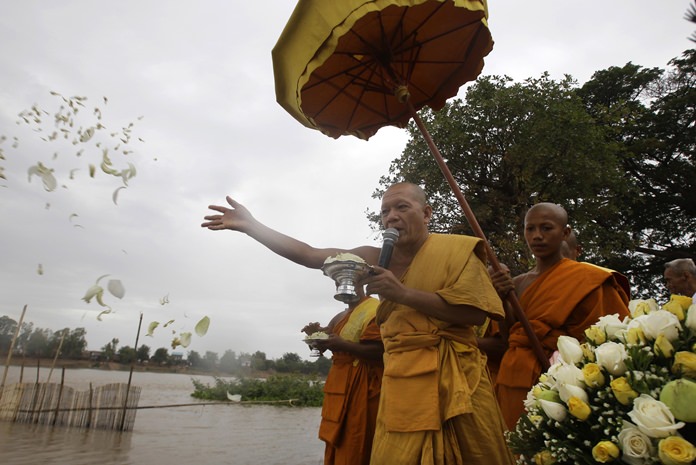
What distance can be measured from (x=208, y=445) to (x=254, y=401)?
953 cm

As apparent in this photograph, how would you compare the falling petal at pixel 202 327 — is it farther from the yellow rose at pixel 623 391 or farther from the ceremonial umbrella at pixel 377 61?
the yellow rose at pixel 623 391

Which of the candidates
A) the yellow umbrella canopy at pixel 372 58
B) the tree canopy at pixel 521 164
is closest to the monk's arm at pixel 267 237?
the yellow umbrella canopy at pixel 372 58

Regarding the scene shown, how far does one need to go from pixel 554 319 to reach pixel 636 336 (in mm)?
1751

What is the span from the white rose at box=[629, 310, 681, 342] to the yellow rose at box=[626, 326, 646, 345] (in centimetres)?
1

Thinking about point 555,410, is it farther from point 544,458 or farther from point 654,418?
point 654,418

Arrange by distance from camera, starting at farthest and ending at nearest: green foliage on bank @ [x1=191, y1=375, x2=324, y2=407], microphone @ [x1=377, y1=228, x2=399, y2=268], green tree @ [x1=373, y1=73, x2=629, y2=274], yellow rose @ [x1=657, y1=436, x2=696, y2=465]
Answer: green foliage on bank @ [x1=191, y1=375, x2=324, y2=407] < green tree @ [x1=373, y1=73, x2=629, y2=274] < microphone @ [x1=377, y1=228, x2=399, y2=268] < yellow rose @ [x1=657, y1=436, x2=696, y2=465]

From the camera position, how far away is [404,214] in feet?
9.22

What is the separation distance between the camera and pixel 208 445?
A: 9.23m

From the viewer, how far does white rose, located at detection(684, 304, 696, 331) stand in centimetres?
139

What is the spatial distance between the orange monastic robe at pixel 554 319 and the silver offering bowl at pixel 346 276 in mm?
1442

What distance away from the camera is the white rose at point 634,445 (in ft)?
4.13

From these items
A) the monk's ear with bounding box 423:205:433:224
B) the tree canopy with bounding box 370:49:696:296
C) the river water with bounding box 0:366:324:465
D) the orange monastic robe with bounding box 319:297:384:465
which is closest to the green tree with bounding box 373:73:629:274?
the tree canopy with bounding box 370:49:696:296

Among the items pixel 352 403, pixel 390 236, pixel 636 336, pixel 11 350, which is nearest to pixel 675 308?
pixel 636 336

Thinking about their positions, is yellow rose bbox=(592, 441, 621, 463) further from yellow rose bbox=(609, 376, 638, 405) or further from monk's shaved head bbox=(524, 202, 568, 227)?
monk's shaved head bbox=(524, 202, 568, 227)
